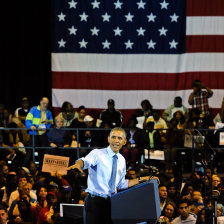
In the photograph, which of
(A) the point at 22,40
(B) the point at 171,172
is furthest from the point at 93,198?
(A) the point at 22,40

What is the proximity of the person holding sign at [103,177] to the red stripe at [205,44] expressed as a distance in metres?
8.33

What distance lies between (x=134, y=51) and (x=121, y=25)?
2.23ft

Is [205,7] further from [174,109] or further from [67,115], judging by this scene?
[67,115]

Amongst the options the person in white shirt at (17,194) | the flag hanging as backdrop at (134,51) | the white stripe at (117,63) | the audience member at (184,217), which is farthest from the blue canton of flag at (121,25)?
the audience member at (184,217)

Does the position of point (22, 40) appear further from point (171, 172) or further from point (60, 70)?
point (171, 172)

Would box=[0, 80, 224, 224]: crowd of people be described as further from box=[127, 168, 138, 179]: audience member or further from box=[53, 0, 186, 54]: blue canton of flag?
box=[53, 0, 186, 54]: blue canton of flag

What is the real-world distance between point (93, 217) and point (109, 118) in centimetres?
663

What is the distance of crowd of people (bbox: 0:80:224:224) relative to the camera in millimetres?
8289

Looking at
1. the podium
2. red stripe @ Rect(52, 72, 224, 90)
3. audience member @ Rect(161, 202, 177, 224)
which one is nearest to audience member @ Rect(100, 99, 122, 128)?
red stripe @ Rect(52, 72, 224, 90)

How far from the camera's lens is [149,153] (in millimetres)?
10305

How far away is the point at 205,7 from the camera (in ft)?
43.0

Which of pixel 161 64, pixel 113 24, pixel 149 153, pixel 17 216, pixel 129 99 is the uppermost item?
pixel 113 24

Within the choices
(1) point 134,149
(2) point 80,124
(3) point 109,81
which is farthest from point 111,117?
(3) point 109,81

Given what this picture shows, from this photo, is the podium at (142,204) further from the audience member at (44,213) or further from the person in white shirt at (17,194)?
the person in white shirt at (17,194)
